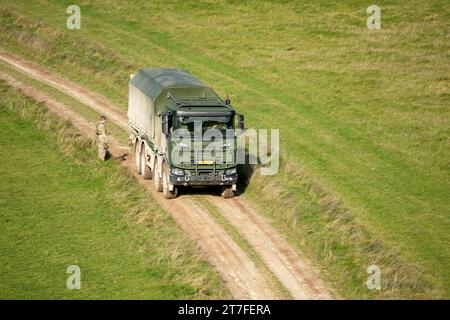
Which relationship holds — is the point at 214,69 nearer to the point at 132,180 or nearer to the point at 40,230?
the point at 132,180

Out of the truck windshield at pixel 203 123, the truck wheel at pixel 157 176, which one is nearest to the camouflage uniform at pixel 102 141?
the truck wheel at pixel 157 176

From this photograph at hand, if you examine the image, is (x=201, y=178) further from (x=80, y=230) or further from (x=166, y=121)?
(x=80, y=230)

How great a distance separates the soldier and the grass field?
22.8ft

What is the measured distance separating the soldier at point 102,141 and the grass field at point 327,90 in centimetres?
696

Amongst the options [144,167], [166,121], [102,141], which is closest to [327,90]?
[102,141]

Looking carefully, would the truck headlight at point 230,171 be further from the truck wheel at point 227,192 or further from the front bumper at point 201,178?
the truck wheel at point 227,192

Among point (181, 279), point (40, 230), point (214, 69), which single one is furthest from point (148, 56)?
point (181, 279)

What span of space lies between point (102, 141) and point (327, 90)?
1688 centimetres

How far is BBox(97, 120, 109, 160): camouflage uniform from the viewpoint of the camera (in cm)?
3397

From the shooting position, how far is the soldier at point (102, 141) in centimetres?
3394

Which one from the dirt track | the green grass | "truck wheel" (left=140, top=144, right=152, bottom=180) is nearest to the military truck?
the dirt track

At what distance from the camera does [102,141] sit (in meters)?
34.3
